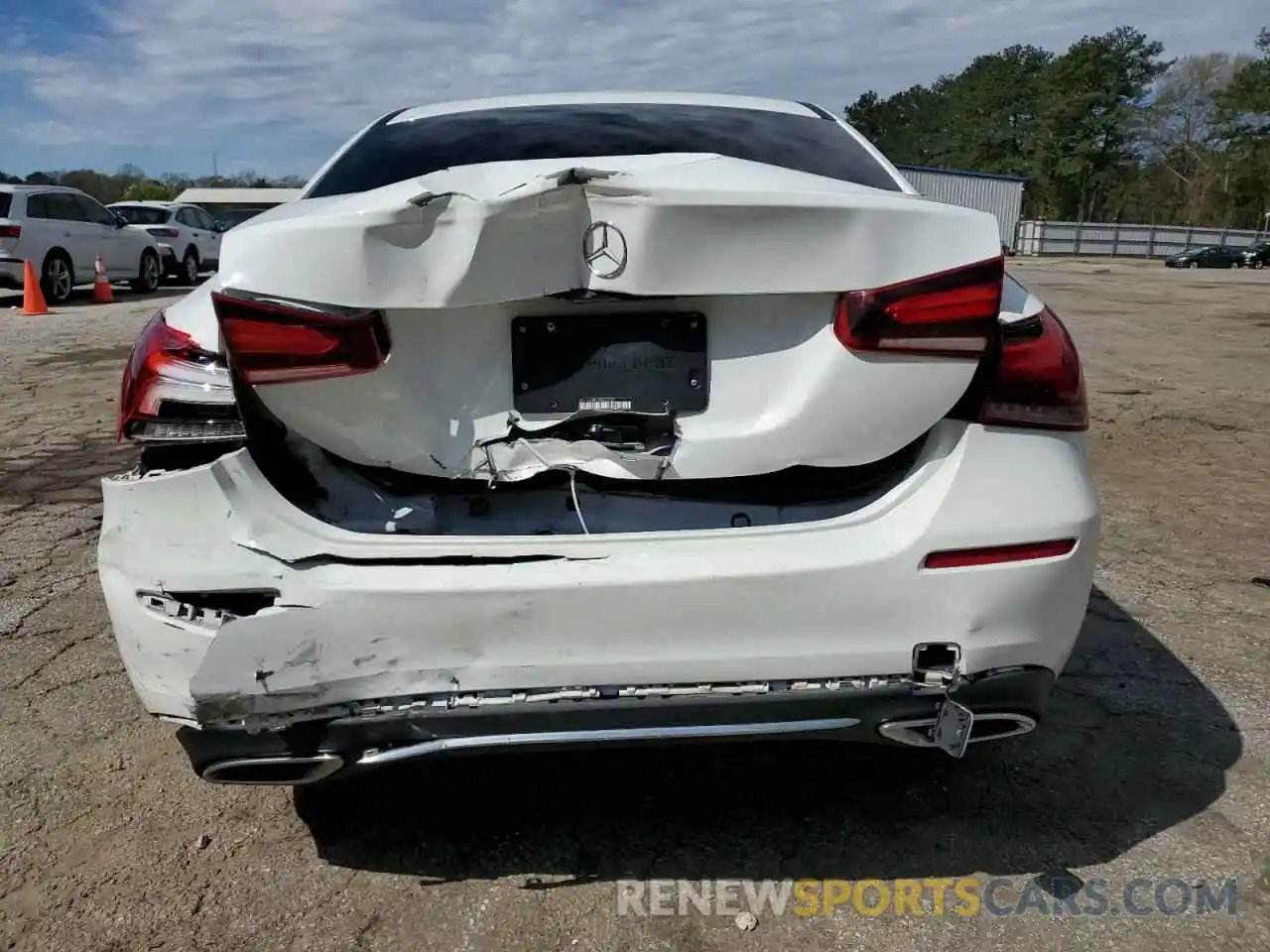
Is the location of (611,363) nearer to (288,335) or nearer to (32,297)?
(288,335)

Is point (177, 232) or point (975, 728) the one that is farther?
point (177, 232)

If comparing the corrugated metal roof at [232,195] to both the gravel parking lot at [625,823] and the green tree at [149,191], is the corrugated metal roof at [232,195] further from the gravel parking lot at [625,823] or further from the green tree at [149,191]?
the gravel parking lot at [625,823]

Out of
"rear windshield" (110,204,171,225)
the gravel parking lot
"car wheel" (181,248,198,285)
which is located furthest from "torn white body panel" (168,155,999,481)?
"car wheel" (181,248,198,285)

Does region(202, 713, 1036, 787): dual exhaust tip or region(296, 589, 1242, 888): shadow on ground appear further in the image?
region(296, 589, 1242, 888): shadow on ground

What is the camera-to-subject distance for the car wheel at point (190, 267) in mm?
21031

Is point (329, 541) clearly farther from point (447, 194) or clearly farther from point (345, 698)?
point (447, 194)

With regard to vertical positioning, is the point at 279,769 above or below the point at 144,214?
below

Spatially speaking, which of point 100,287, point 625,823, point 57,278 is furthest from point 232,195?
point 625,823

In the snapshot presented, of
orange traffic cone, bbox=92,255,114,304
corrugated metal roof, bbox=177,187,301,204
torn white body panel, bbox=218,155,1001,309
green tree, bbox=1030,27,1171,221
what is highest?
green tree, bbox=1030,27,1171,221

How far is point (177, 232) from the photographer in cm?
2050

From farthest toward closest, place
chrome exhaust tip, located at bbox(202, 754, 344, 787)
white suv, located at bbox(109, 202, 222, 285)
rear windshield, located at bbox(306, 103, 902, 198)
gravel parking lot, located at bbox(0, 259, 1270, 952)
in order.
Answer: white suv, located at bbox(109, 202, 222, 285)
rear windshield, located at bbox(306, 103, 902, 198)
gravel parking lot, located at bbox(0, 259, 1270, 952)
chrome exhaust tip, located at bbox(202, 754, 344, 787)

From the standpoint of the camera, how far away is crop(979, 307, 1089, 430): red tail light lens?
199 centimetres

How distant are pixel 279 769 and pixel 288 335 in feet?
2.68

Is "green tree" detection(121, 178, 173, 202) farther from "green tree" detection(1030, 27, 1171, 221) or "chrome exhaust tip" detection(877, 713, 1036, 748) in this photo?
"chrome exhaust tip" detection(877, 713, 1036, 748)
